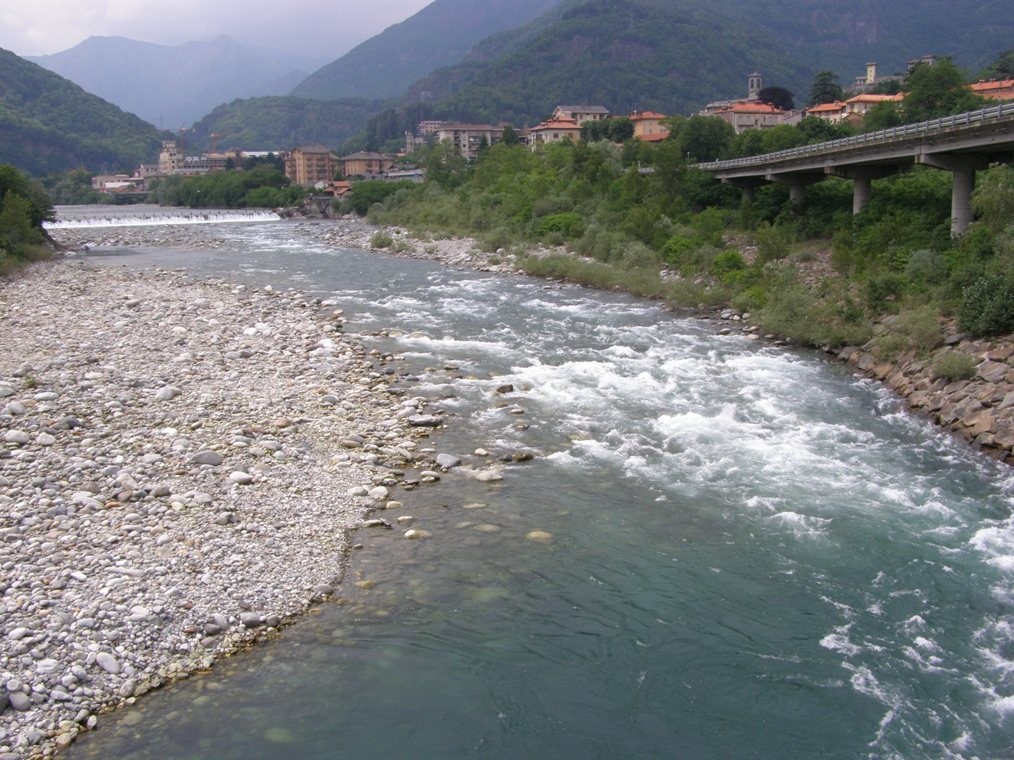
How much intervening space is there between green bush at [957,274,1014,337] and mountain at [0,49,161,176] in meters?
159

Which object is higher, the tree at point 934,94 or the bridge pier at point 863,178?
the tree at point 934,94

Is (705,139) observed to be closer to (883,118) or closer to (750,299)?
(883,118)

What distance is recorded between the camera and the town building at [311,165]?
5527 inches

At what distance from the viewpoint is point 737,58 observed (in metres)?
186

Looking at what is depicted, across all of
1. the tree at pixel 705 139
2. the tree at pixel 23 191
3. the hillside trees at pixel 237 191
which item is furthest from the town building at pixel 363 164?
the tree at pixel 705 139

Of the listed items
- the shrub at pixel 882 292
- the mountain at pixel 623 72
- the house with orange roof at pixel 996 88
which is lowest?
the shrub at pixel 882 292

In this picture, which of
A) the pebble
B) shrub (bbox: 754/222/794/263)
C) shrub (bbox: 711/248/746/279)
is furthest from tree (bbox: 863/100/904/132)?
the pebble

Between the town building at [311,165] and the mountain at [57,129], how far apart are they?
4558 cm

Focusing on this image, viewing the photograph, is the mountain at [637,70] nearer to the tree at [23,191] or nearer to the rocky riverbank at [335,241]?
the rocky riverbank at [335,241]

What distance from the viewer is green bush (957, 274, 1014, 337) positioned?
16.0 meters

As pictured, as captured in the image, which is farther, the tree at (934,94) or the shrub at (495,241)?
the tree at (934,94)

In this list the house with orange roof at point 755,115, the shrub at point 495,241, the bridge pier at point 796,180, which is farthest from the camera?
the house with orange roof at point 755,115

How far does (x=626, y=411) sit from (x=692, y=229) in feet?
68.3

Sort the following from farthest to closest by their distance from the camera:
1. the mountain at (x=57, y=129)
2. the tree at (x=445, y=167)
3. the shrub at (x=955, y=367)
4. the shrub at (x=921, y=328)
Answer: the mountain at (x=57, y=129)
the tree at (x=445, y=167)
the shrub at (x=921, y=328)
the shrub at (x=955, y=367)
